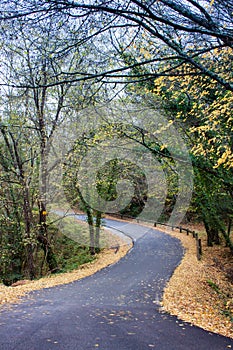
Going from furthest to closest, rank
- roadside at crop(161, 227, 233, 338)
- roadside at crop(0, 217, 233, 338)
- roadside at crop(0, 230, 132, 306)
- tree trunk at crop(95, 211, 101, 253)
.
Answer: tree trunk at crop(95, 211, 101, 253) < roadside at crop(0, 230, 132, 306) < roadside at crop(0, 217, 233, 338) < roadside at crop(161, 227, 233, 338)

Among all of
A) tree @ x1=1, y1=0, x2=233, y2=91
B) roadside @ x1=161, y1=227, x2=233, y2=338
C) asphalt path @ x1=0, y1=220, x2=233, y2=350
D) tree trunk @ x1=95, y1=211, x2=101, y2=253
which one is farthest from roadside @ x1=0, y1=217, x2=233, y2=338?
tree @ x1=1, y1=0, x2=233, y2=91

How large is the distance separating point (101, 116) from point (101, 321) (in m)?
5.31

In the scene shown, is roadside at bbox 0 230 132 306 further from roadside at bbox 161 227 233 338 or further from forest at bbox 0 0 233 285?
roadside at bbox 161 227 233 338

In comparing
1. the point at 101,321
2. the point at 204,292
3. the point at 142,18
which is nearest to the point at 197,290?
the point at 204,292

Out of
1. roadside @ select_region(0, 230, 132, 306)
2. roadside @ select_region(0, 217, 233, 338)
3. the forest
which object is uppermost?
the forest

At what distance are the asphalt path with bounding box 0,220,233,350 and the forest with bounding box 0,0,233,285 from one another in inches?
118

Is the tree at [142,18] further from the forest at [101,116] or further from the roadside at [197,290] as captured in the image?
the roadside at [197,290]

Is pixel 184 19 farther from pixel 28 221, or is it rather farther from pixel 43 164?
pixel 28 221

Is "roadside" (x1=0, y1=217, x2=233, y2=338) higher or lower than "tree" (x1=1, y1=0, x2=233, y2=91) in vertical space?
lower

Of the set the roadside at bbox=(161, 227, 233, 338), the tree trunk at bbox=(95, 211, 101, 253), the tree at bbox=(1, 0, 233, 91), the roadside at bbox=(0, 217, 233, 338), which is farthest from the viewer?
the tree trunk at bbox=(95, 211, 101, 253)

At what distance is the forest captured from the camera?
182 inches

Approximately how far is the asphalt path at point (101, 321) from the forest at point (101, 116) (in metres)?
3.01

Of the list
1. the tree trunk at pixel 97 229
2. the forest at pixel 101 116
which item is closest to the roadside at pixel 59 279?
the tree trunk at pixel 97 229

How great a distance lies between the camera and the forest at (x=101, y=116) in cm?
462
